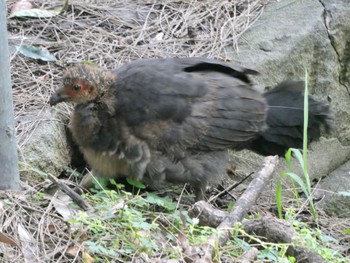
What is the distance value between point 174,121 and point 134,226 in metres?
1.36

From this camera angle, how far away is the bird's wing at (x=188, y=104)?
503 cm

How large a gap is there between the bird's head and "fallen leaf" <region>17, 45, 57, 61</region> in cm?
92

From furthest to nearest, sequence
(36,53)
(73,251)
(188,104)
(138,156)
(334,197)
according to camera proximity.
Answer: (334,197), (36,53), (188,104), (138,156), (73,251)

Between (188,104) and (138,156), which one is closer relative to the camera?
(138,156)

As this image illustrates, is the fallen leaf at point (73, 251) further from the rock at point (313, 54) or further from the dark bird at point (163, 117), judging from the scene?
the rock at point (313, 54)

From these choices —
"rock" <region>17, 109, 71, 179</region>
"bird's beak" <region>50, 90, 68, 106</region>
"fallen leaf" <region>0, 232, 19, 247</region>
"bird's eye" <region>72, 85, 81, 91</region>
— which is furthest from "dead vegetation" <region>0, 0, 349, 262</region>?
"fallen leaf" <region>0, 232, 19, 247</region>

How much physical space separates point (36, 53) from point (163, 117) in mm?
1437

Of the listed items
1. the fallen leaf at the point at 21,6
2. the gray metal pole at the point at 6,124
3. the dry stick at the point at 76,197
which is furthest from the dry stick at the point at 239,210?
the fallen leaf at the point at 21,6

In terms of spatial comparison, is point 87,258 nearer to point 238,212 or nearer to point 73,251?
point 73,251

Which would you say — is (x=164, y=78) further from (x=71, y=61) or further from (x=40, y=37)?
(x=40, y=37)

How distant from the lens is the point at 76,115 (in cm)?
515

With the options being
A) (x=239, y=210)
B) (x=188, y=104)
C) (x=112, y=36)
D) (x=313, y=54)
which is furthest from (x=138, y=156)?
(x=313, y=54)

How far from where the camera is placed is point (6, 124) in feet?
13.6

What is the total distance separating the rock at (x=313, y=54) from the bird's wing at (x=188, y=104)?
100 cm
